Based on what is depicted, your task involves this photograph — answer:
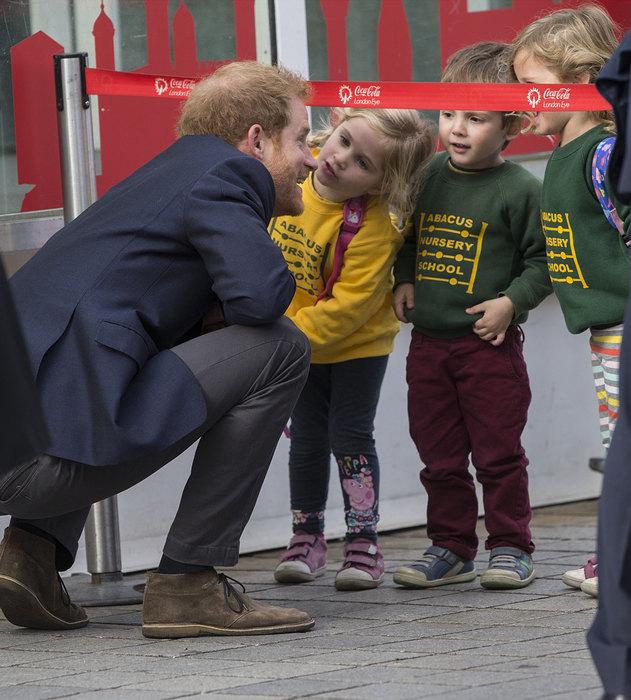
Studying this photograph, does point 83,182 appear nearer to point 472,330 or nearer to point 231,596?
point 472,330

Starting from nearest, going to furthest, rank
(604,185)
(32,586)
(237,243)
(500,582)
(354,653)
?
(354,653), (237,243), (32,586), (604,185), (500,582)

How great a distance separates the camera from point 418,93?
4312 mm

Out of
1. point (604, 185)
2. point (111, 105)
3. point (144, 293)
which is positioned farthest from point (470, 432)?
point (111, 105)

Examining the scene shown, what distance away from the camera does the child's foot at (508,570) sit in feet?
13.7

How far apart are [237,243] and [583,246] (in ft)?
3.40

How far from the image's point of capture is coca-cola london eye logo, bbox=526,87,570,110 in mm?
4016

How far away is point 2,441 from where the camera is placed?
8.23ft

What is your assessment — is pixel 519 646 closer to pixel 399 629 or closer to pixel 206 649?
pixel 399 629

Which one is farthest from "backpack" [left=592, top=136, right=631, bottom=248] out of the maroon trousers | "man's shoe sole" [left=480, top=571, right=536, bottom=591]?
"man's shoe sole" [left=480, top=571, right=536, bottom=591]

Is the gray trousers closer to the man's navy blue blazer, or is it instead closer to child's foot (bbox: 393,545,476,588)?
the man's navy blue blazer

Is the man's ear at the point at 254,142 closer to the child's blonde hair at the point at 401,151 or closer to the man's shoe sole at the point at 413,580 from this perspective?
the child's blonde hair at the point at 401,151

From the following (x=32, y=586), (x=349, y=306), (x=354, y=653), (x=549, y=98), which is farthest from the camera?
(x=349, y=306)

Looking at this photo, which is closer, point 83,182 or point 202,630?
point 202,630

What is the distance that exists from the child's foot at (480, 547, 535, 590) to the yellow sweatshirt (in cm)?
73
